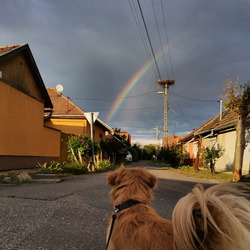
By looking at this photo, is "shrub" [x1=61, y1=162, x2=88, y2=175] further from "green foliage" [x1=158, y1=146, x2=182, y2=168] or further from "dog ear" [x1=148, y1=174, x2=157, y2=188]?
"green foliage" [x1=158, y1=146, x2=182, y2=168]

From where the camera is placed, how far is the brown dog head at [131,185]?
211 cm

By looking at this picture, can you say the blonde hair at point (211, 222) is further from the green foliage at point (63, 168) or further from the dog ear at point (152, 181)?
the green foliage at point (63, 168)

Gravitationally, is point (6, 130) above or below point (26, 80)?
below

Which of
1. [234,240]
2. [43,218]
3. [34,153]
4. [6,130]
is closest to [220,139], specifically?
[34,153]

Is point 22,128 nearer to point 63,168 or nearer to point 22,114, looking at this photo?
point 22,114

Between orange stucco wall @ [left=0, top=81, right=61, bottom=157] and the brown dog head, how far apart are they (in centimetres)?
920

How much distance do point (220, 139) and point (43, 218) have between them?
16.9 meters

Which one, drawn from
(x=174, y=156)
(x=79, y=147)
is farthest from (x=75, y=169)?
(x=174, y=156)

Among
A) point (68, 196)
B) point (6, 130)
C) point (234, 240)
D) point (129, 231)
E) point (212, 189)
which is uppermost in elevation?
point (6, 130)

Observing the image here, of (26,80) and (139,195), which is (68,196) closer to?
(139,195)

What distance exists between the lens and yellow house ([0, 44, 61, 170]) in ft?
33.5

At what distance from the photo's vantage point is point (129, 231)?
64.9 inches

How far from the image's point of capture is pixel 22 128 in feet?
38.1

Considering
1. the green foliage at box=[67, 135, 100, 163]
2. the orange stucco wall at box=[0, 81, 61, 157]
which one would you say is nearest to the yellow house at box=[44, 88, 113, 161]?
the orange stucco wall at box=[0, 81, 61, 157]
